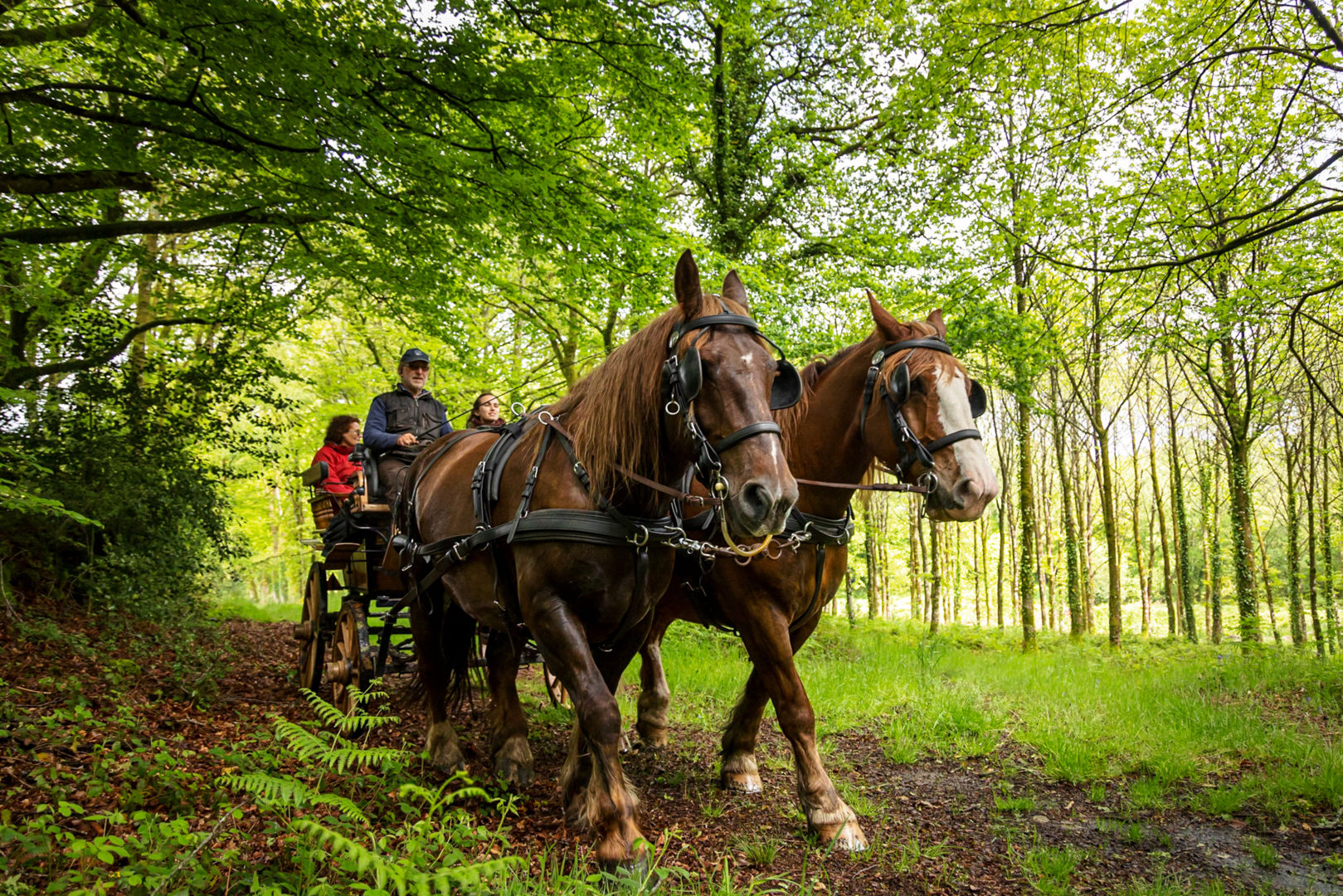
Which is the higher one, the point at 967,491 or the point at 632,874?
the point at 967,491

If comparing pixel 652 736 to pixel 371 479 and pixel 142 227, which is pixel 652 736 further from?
pixel 142 227

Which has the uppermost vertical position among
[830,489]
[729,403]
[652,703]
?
Answer: [729,403]

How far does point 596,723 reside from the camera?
2.77 metres

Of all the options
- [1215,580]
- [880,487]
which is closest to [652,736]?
[880,487]

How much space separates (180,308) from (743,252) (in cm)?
767

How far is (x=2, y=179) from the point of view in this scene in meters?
4.74

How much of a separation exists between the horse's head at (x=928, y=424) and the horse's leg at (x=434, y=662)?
9.29 feet

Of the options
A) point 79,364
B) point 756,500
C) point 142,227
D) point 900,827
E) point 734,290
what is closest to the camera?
point 756,500

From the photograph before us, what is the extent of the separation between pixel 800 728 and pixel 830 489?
3.97 ft

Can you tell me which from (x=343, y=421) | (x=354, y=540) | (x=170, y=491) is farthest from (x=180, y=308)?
(x=354, y=540)

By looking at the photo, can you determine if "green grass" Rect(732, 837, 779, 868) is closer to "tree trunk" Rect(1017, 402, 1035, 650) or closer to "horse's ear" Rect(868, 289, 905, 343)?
"horse's ear" Rect(868, 289, 905, 343)

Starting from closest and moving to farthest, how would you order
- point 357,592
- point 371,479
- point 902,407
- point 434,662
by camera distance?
point 902,407
point 434,662
point 371,479
point 357,592

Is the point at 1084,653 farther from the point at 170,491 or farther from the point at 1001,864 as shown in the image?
the point at 170,491

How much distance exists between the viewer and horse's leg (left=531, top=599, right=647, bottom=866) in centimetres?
277
